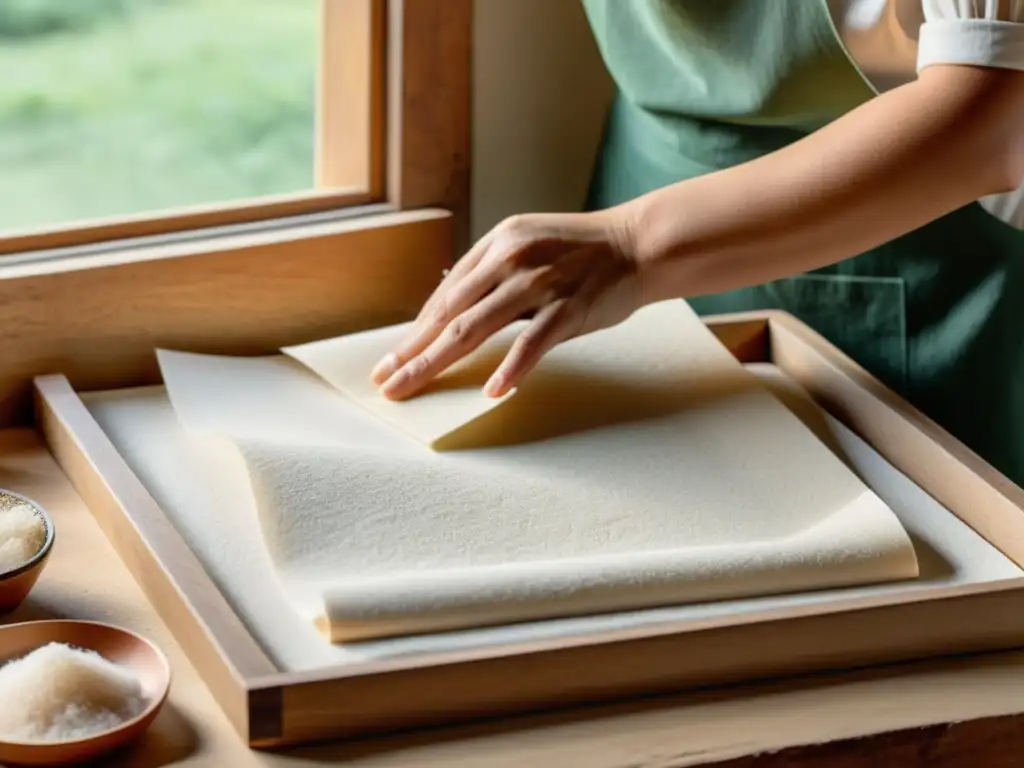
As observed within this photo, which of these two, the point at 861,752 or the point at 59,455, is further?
the point at 59,455

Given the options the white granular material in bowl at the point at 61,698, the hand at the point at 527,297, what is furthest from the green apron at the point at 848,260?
the white granular material in bowl at the point at 61,698

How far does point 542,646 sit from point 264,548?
173 millimetres

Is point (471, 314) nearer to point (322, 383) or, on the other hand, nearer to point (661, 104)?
point (322, 383)

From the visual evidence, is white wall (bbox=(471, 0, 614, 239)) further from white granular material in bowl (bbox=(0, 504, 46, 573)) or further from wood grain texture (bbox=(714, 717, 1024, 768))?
wood grain texture (bbox=(714, 717, 1024, 768))

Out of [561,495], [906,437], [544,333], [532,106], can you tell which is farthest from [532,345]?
[532,106]

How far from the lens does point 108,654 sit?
70 cm

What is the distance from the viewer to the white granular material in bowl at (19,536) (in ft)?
2.46

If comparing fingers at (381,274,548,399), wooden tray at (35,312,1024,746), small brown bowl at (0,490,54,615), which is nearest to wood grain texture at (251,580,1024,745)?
wooden tray at (35,312,1024,746)

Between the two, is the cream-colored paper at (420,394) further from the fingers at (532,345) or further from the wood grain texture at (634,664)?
the wood grain texture at (634,664)

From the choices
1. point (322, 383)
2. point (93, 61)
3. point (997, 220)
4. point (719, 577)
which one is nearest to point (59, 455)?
point (322, 383)

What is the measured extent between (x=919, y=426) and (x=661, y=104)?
0.97ft

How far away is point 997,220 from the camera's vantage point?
96cm

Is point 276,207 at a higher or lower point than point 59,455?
higher

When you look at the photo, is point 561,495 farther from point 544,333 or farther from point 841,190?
point 841,190
